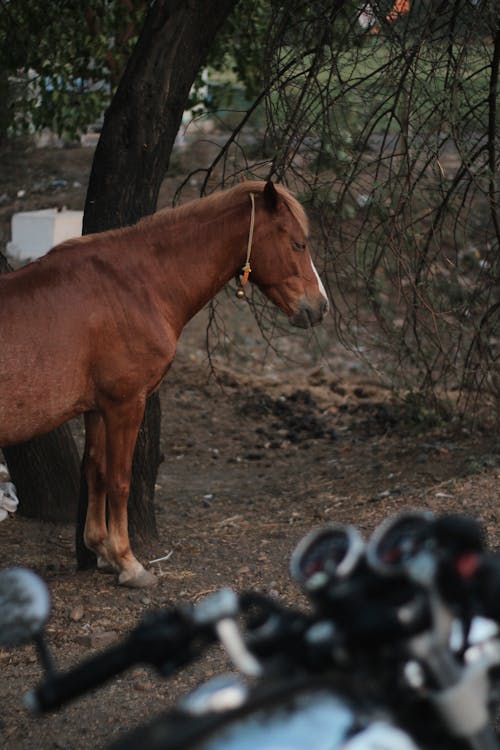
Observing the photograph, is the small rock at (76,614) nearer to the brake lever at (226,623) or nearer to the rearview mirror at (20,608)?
the rearview mirror at (20,608)

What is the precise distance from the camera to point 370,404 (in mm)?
9734

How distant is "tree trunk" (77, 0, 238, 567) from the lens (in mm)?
5531

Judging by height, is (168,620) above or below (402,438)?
above

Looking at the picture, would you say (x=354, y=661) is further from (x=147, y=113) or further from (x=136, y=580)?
(x=147, y=113)

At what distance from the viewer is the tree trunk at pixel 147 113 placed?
218 inches

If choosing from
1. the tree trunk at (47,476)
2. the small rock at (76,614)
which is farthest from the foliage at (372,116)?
the small rock at (76,614)

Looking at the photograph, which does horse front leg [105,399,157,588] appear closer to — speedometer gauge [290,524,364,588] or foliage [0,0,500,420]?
foliage [0,0,500,420]

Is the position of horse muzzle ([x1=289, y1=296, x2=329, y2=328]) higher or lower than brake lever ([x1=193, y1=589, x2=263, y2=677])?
lower

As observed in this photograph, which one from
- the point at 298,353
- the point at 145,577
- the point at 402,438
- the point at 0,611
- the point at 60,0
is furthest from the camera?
the point at 298,353

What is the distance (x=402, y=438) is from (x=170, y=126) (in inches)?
151

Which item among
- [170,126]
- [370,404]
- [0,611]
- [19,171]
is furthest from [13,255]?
[0,611]

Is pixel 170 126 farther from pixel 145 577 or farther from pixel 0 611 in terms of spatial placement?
pixel 0 611

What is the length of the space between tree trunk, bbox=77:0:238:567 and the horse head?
93cm

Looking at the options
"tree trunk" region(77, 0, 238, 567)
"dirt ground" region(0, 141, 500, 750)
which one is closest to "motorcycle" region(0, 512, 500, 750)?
"dirt ground" region(0, 141, 500, 750)
